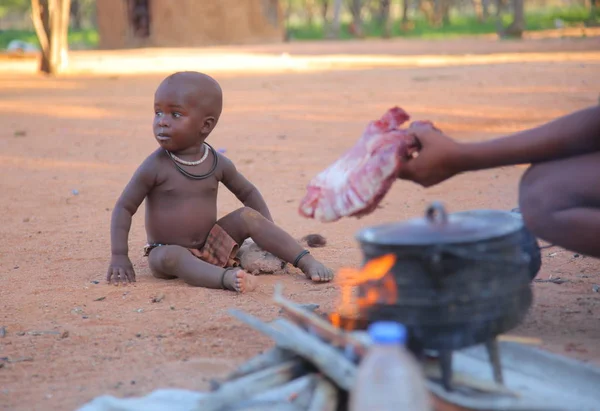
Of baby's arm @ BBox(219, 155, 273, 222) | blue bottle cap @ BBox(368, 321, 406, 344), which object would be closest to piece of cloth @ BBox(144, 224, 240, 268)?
baby's arm @ BBox(219, 155, 273, 222)

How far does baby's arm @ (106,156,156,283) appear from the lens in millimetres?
4570

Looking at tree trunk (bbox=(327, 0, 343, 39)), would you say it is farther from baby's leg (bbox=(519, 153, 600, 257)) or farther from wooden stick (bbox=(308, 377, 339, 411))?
wooden stick (bbox=(308, 377, 339, 411))

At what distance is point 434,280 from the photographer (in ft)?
8.26

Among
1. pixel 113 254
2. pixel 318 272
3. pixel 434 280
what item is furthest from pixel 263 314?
pixel 434 280

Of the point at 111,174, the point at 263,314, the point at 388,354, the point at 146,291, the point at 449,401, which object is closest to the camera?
the point at 388,354

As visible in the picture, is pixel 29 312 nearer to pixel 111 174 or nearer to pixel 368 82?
pixel 111 174

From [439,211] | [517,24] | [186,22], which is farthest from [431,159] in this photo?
[186,22]

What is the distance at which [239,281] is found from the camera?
431cm

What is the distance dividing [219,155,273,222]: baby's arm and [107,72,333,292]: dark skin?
36 mm

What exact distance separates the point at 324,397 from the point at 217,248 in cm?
228

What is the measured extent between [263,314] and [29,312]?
1.15m

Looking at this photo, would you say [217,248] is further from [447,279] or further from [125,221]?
[447,279]

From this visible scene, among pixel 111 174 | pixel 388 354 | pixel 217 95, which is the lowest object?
pixel 111 174

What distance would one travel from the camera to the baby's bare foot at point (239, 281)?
170 inches
